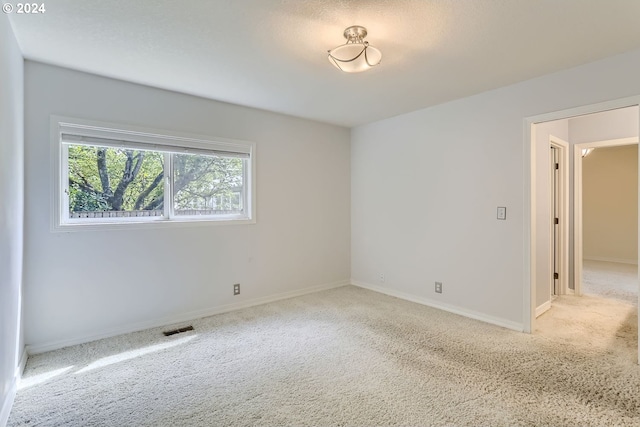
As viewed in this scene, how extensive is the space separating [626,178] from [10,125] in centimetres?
936

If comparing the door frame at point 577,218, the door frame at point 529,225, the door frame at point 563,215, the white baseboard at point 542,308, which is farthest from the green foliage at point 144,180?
the door frame at point 577,218

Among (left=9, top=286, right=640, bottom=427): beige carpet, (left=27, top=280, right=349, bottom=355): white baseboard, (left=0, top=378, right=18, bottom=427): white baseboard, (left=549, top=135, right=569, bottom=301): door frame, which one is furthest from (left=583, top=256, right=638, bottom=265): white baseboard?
(left=0, top=378, right=18, bottom=427): white baseboard

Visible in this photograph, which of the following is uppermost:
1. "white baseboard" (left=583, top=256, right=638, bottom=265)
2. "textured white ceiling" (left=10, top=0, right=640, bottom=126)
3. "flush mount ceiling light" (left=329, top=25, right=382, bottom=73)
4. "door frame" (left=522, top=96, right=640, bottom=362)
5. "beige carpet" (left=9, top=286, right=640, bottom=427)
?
"textured white ceiling" (left=10, top=0, right=640, bottom=126)

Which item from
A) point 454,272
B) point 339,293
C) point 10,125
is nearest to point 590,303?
point 454,272

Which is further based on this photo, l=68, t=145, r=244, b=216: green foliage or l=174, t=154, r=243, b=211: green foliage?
l=174, t=154, r=243, b=211: green foliage

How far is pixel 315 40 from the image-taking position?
221cm

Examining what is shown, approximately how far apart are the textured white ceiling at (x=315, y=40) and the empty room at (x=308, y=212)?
0.02 meters

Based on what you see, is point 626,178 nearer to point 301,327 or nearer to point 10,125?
point 301,327

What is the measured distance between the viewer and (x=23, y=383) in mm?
2150

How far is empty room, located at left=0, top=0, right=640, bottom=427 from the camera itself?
1939 mm

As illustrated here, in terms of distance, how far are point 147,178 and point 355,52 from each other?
2.37 m

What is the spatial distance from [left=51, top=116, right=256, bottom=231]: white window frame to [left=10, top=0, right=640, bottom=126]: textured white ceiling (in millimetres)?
467

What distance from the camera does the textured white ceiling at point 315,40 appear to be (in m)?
1.87

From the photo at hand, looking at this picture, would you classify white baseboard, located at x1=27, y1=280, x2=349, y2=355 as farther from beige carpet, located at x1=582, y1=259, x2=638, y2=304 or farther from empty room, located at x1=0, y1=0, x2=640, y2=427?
→ beige carpet, located at x1=582, y1=259, x2=638, y2=304
